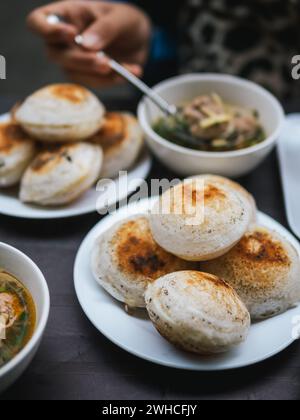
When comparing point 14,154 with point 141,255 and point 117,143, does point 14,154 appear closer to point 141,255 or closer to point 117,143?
point 117,143

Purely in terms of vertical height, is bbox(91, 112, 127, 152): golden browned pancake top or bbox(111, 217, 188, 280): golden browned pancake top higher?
bbox(111, 217, 188, 280): golden browned pancake top

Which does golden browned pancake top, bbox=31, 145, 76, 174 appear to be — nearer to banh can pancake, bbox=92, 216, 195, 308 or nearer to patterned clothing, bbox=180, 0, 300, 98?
banh can pancake, bbox=92, 216, 195, 308

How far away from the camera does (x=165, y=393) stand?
0.97m

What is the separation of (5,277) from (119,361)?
A: 278mm

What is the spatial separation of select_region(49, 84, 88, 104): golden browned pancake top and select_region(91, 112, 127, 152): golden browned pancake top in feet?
0.35

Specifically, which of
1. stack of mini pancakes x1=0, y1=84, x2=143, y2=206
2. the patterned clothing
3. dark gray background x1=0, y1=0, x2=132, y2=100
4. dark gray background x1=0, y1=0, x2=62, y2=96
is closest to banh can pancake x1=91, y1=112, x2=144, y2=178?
stack of mini pancakes x1=0, y1=84, x2=143, y2=206

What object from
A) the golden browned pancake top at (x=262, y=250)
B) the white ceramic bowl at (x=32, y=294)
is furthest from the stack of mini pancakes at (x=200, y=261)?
the white ceramic bowl at (x=32, y=294)

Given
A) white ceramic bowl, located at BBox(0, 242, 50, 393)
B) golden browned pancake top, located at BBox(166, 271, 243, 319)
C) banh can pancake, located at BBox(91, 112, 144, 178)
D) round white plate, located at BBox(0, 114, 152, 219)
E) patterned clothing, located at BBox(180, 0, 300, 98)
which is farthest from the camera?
patterned clothing, located at BBox(180, 0, 300, 98)

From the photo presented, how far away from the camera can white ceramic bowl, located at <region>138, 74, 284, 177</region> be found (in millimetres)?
1438

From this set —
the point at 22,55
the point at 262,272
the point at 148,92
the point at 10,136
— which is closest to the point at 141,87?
the point at 148,92

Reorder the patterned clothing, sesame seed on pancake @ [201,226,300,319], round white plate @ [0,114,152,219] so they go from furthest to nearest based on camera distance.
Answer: the patterned clothing → round white plate @ [0,114,152,219] → sesame seed on pancake @ [201,226,300,319]
